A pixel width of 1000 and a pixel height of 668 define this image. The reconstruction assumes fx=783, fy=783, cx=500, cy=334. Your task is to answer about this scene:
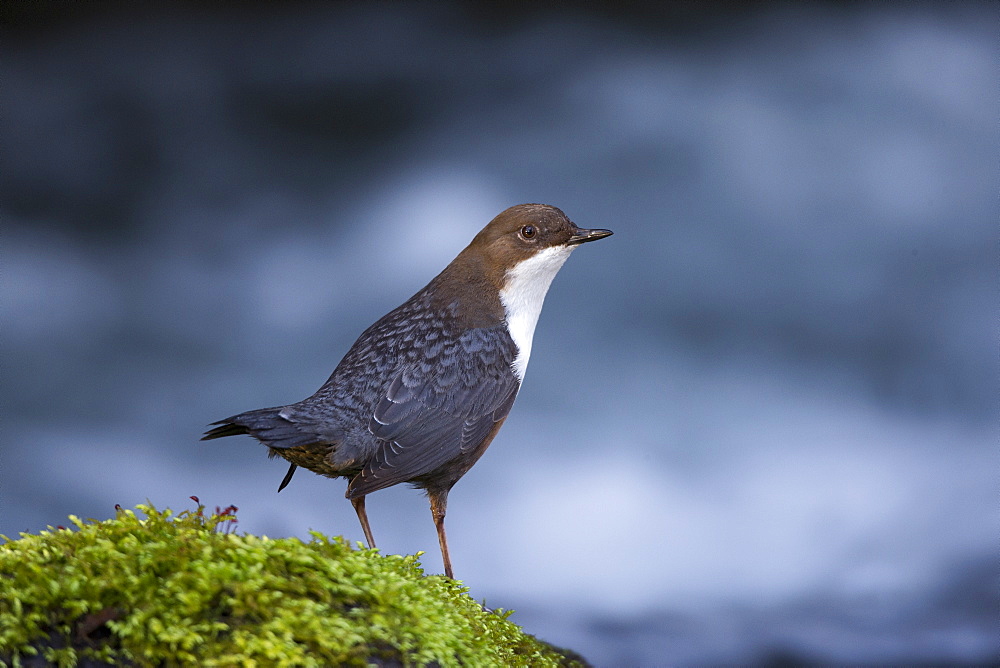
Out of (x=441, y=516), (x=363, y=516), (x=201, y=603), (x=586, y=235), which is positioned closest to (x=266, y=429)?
(x=363, y=516)

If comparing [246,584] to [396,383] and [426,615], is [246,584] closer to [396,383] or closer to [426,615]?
[426,615]

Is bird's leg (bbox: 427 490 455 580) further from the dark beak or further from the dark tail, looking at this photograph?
the dark beak

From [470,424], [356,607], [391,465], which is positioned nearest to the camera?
[356,607]

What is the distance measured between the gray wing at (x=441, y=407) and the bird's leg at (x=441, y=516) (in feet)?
0.74

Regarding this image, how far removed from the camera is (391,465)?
3.52 m

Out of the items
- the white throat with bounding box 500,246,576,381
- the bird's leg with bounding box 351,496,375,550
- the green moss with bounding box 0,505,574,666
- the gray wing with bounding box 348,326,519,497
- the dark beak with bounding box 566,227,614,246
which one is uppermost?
the dark beak with bounding box 566,227,614,246

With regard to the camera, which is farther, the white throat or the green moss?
the white throat

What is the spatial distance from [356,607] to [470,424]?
1.64 m

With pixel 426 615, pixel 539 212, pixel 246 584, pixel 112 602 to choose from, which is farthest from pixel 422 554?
pixel 539 212

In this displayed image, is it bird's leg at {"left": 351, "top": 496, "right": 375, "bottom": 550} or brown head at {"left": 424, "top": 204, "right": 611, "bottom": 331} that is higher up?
brown head at {"left": 424, "top": 204, "right": 611, "bottom": 331}

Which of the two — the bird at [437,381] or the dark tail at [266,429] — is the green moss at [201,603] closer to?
the dark tail at [266,429]

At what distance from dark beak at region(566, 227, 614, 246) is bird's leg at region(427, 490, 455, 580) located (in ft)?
4.73

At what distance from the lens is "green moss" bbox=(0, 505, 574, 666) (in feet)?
6.30

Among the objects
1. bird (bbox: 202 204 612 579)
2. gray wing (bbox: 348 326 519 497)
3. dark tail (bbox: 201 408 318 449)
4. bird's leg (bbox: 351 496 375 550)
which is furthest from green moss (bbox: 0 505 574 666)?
bird's leg (bbox: 351 496 375 550)
